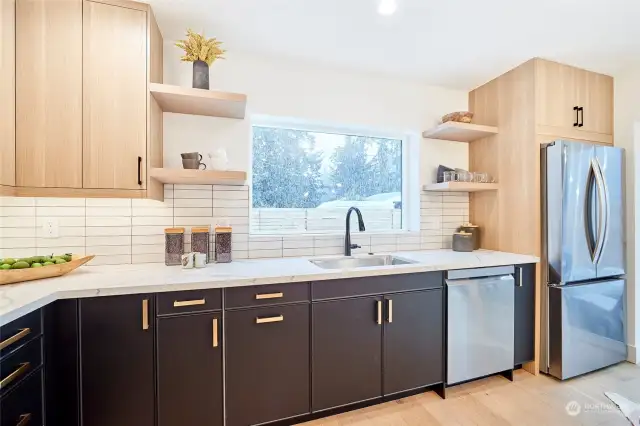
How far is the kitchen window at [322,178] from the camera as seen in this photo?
2436 mm

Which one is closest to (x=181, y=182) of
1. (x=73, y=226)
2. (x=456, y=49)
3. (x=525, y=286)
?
(x=73, y=226)

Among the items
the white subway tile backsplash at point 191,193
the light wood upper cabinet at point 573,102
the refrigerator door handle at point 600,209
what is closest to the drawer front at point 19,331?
the white subway tile backsplash at point 191,193

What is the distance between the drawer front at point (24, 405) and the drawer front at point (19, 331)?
6.4 inches

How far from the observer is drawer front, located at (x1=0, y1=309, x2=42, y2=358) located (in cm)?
107

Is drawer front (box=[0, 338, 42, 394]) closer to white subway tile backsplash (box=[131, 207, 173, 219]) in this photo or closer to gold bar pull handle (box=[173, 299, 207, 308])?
gold bar pull handle (box=[173, 299, 207, 308])

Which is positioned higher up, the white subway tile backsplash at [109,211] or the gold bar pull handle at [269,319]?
the white subway tile backsplash at [109,211]

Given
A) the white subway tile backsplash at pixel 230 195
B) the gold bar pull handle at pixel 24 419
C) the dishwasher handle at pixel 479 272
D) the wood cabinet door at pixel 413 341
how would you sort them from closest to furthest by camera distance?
the gold bar pull handle at pixel 24 419, the wood cabinet door at pixel 413 341, the dishwasher handle at pixel 479 272, the white subway tile backsplash at pixel 230 195

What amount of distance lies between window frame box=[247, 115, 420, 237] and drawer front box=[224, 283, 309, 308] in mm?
707

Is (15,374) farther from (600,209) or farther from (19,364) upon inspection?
(600,209)

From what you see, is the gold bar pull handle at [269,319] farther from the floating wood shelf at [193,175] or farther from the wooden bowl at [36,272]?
the wooden bowl at [36,272]

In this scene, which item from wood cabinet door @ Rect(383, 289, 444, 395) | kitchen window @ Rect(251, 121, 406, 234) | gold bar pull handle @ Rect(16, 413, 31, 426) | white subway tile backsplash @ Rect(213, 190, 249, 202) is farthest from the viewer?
kitchen window @ Rect(251, 121, 406, 234)

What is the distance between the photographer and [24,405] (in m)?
1.19

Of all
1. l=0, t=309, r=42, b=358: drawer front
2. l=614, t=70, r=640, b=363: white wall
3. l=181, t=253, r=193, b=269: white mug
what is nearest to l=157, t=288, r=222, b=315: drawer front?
l=181, t=253, r=193, b=269: white mug

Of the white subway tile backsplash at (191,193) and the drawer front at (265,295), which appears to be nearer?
the drawer front at (265,295)
